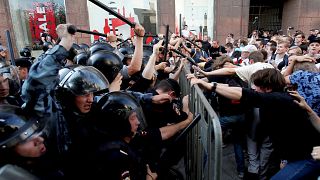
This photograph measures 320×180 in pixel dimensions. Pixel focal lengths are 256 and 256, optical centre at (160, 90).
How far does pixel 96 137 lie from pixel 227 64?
250cm

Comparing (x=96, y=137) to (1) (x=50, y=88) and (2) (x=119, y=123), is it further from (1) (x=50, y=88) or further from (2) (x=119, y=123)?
(1) (x=50, y=88)

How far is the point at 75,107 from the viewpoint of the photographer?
190 cm

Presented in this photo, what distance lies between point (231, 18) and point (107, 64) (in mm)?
11945

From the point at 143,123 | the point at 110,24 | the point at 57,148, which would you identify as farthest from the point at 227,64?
the point at 110,24

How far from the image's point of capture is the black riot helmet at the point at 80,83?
6.19ft

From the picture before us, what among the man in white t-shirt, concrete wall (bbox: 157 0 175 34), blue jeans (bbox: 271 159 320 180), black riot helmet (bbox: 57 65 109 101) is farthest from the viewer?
concrete wall (bbox: 157 0 175 34)

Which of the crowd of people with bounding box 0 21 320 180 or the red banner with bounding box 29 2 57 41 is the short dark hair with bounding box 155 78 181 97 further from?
the red banner with bounding box 29 2 57 41

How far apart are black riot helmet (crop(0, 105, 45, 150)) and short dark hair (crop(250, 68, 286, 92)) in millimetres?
1824

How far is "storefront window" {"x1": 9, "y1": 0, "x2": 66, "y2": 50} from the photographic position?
1230 cm

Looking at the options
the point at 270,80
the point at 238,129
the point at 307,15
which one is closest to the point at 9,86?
the point at 270,80

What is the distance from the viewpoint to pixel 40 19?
12.4 meters

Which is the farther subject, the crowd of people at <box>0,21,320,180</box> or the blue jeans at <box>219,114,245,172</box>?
the blue jeans at <box>219,114,245,172</box>

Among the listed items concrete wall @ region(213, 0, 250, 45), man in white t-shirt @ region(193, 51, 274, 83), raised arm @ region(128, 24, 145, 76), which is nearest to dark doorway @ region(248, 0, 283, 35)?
concrete wall @ region(213, 0, 250, 45)

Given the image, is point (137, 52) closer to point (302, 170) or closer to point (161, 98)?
point (161, 98)
